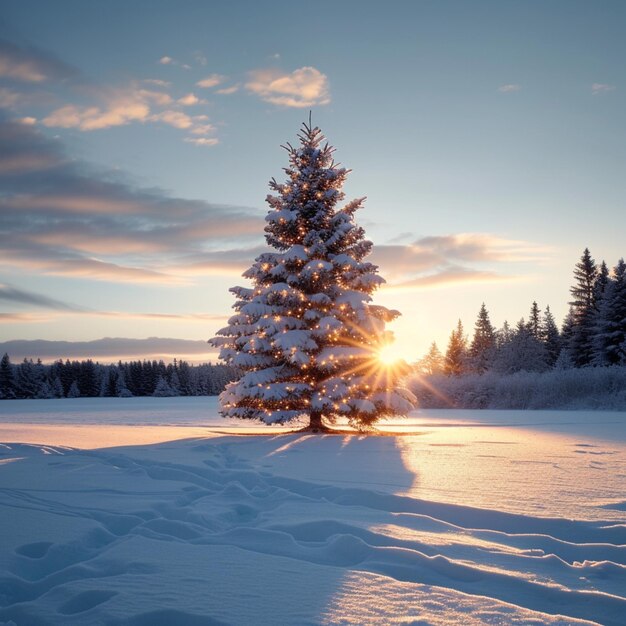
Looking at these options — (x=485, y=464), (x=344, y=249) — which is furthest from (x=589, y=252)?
(x=485, y=464)

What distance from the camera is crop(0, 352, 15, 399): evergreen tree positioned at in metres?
82.2

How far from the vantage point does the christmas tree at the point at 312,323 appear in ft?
51.8

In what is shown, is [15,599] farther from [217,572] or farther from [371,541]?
[371,541]

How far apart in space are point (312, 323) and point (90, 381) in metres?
93.7

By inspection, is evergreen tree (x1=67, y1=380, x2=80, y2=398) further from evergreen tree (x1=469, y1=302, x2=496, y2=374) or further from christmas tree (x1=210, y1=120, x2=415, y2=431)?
christmas tree (x1=210, y1=120, x2=415, y2=431)

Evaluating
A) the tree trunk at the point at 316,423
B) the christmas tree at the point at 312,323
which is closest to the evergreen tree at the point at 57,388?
the christmas tree at the point at 312,323

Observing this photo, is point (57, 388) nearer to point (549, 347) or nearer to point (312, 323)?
point (549, 347)

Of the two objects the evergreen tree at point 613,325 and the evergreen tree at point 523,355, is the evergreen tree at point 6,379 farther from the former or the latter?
the evergreen tree at point 613,325

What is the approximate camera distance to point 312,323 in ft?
54.9

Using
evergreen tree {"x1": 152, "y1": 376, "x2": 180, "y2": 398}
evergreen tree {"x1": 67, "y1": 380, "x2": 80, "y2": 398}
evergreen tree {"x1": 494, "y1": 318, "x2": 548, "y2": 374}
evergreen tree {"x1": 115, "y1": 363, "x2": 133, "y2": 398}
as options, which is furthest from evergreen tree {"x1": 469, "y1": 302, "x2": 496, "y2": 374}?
evergreen tree {"x1": 67, "y1": 380, "x2": 80, "y2": 398}

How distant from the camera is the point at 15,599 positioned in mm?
2797

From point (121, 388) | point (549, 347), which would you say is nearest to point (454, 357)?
point (549, 347)

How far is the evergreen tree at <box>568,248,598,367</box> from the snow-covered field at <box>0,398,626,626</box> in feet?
154

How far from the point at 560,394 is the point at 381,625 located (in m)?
33.1
